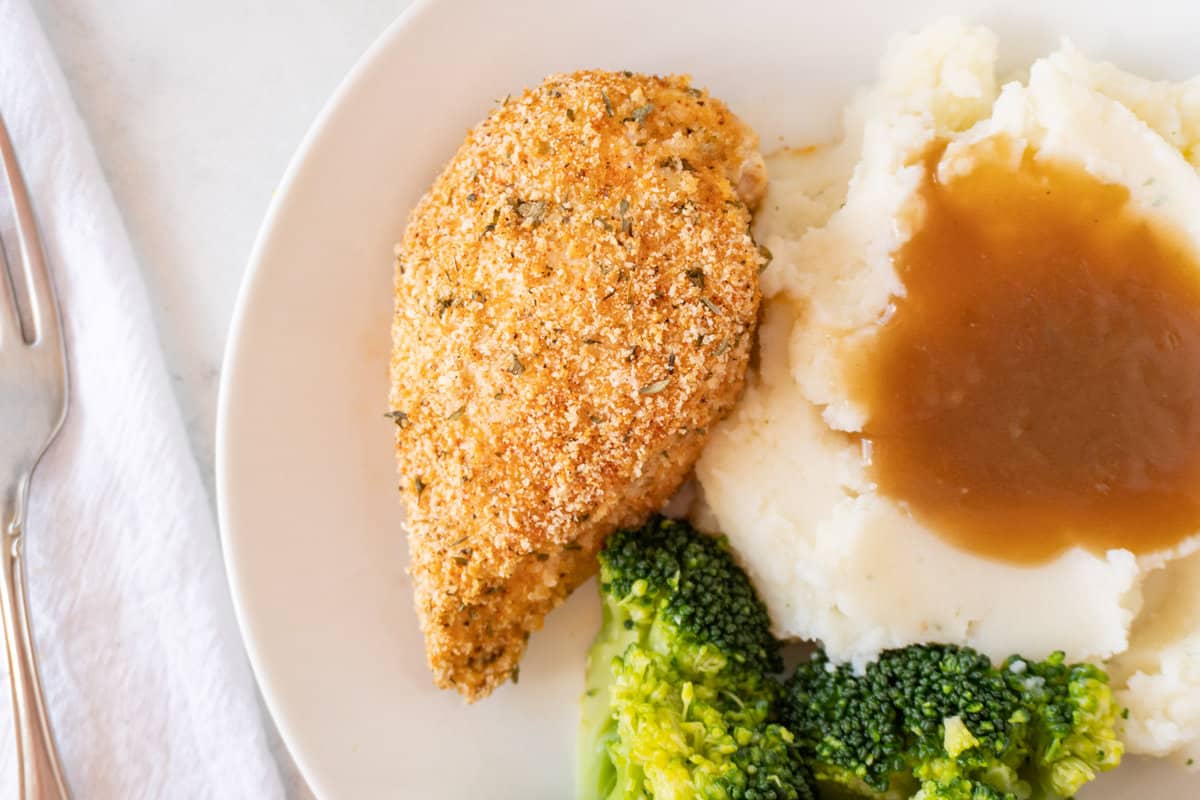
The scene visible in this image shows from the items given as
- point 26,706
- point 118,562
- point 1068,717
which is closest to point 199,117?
point 118,562

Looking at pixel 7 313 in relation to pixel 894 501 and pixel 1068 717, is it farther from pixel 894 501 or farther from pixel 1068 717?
pixel 1068 717

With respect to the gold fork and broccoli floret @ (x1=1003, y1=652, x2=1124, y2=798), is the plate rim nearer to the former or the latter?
the gold fork

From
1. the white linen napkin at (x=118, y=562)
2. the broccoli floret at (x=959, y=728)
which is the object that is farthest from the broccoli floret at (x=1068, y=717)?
the white linen napkin at (x=118, y=562)

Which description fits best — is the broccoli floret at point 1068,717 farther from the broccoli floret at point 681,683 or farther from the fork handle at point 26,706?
the fork handle at point 26,706

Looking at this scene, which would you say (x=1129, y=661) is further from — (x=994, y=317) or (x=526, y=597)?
(x=526, y=597)

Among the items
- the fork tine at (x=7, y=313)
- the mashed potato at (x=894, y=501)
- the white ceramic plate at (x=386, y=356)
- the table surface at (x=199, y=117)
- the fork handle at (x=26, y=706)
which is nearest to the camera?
the mashed potato at (x=894, y=501)

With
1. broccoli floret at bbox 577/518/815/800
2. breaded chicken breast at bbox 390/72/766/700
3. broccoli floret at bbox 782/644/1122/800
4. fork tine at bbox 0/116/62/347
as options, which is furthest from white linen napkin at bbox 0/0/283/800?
broccoli floret at bbox 782/644/1122/800

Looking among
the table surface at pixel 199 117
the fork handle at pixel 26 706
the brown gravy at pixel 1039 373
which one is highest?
the table surface at pixel 199 117
